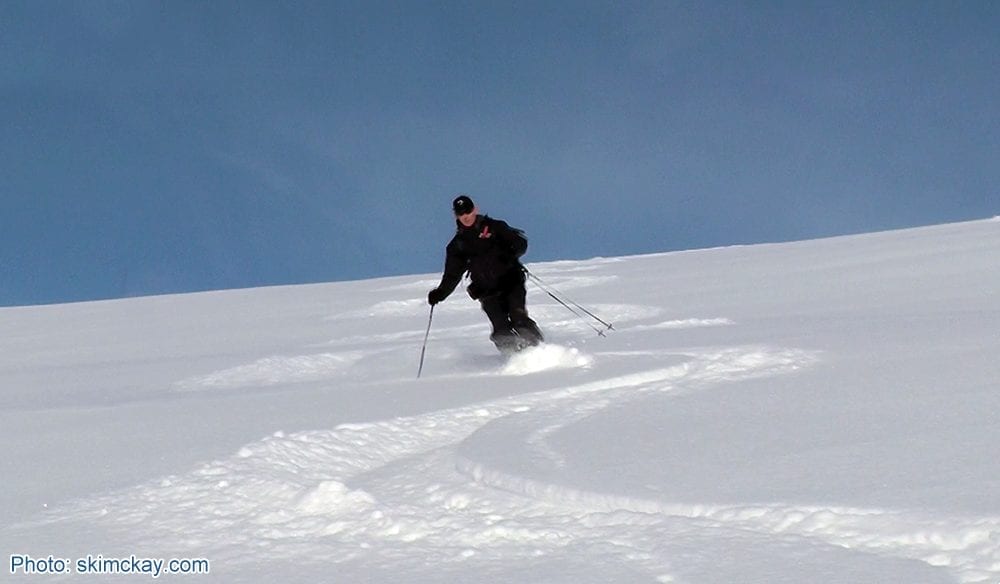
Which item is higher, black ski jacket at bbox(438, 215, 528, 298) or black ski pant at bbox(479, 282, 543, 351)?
black ski jacket at bbox(438, 215, 528, 298)

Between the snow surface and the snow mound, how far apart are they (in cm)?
2

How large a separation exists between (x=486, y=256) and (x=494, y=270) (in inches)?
5.3

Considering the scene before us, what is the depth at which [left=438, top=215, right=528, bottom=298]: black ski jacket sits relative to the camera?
689 centimetres

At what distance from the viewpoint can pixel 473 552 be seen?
2.58m

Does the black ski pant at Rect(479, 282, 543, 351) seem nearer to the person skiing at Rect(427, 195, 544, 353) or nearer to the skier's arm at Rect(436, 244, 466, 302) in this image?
the person skiing at Rect(427, 195, 544, 353)

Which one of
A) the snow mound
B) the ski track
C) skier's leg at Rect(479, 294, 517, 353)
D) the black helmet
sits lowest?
the ski track

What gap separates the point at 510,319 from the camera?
22.9 ft

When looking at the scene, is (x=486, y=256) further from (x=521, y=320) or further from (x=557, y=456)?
(x=557, y=456)

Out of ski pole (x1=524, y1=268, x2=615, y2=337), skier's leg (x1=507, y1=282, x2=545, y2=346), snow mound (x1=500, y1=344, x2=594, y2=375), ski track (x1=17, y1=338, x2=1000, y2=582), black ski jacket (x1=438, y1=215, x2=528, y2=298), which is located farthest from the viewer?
ski pole (x1=524, y1=268, x2=615, y2=337)

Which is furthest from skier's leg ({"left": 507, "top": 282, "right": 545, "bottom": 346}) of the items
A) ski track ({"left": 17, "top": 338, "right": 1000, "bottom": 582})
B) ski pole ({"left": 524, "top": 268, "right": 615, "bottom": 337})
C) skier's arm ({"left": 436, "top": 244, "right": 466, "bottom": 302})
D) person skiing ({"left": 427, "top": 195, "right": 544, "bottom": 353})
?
ski track ({"left": 17, "top": 338, "right": 1000, "bottom": 582})

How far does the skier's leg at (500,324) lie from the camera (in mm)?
6828

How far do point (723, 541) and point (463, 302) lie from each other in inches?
389

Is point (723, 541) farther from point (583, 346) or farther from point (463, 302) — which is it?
point (463, 302)

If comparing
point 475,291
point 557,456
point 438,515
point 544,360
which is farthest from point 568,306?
point 438,515
